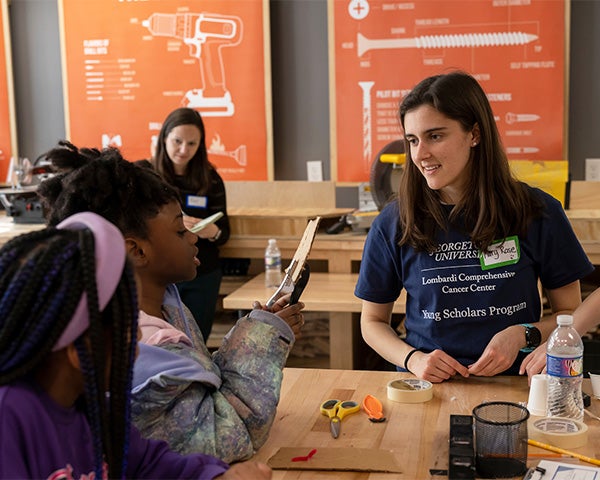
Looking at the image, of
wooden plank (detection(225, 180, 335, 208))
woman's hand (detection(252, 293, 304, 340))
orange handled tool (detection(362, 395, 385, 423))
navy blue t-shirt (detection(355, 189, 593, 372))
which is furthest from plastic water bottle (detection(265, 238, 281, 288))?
woman's hand (detection(252, 293, 304, 340))

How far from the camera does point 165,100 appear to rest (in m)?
5.10

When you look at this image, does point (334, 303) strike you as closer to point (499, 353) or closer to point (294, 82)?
point (499, 353)

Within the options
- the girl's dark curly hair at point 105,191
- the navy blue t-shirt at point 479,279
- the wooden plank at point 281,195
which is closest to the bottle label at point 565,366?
the navy blue t-shirt at point 479,279

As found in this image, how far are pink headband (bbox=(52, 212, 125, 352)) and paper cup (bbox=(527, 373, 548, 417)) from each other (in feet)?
3.48

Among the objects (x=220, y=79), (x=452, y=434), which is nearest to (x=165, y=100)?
(x=220, y=79)

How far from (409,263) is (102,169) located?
3.03ft

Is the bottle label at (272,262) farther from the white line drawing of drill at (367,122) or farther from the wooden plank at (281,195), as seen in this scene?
the white line drawing of drill at (367,122)

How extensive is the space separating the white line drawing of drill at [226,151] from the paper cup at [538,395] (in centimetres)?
339

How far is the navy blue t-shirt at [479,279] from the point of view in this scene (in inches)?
83.9

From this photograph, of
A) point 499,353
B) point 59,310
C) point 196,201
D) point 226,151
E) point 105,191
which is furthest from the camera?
point 226,151

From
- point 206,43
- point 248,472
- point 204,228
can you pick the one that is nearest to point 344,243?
point 204,228

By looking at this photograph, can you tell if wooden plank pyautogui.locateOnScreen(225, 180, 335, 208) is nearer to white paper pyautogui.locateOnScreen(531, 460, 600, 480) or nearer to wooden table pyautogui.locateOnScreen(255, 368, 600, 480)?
wooden table pyautogui.locateOnScreen(255, 368, 600, 480)

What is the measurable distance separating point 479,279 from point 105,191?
1017 mm

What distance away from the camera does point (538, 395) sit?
1.82 metres
